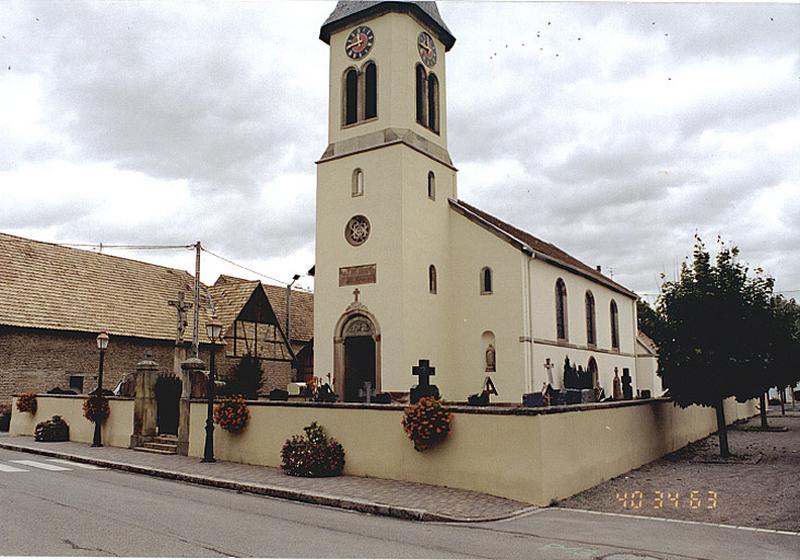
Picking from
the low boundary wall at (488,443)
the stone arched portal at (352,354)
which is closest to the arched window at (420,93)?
the stone arched portal at (352,354)

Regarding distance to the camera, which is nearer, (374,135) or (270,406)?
(270,406)

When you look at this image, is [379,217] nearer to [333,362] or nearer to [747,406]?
[333,362]

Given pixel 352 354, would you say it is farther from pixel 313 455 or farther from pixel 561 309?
pixel 313 455

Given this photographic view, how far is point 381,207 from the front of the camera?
25734mm

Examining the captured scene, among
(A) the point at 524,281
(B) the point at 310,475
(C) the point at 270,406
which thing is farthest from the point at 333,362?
(B) the point at 310,475

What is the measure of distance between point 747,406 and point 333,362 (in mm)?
21173

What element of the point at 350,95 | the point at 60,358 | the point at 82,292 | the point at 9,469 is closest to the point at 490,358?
the point at 350,95

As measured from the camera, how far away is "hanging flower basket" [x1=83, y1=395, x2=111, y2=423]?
2094cm

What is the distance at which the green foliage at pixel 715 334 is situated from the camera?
17172 millimetres

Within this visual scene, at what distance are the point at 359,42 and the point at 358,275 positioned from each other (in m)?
9.22

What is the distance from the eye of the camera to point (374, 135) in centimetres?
2634

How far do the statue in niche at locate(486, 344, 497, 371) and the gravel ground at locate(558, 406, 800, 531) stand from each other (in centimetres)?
824

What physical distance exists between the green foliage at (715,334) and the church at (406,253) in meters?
7.85

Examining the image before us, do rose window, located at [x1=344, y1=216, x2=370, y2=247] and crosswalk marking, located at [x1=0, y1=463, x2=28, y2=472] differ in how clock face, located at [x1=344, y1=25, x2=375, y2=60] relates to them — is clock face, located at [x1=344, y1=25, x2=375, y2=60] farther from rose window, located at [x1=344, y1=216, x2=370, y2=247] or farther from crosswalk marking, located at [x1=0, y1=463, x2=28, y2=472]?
crosswalk marking, located at [x1=0, y1=463, x2=28, y2=472]
